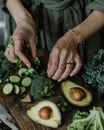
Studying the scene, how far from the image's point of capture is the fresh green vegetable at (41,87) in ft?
4.70

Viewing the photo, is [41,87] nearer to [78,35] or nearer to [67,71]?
[67,71]

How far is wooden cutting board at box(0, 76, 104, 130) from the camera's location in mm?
1331

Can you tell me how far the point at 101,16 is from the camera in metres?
1.66

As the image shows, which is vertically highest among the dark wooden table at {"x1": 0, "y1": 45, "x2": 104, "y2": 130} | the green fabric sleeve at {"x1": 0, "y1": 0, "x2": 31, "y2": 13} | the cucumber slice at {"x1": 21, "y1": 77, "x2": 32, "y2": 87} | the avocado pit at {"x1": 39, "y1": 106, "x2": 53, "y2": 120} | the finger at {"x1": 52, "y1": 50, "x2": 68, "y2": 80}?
the green fabric sleeve at {"x1": 0, "y1": 0, "x2": 31, "y2": 13}

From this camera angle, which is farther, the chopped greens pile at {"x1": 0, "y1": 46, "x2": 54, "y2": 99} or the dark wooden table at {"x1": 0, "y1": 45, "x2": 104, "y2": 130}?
the chopped greens pile at {"x1": 0, "y1": 46, "x2": 54, "y2": 99}

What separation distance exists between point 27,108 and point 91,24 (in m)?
0.51

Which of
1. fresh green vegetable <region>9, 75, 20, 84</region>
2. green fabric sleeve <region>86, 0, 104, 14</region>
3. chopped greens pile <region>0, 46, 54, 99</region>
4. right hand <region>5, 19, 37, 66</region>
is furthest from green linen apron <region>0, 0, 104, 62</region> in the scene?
fresh green vegetable <region>9, 75, 20, 84</region>

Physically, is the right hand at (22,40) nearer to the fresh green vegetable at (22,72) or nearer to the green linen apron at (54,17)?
the fresh green vegetable at (22,72)

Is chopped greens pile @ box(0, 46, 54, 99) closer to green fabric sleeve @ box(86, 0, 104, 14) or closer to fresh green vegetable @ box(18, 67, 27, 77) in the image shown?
fresh green vegetable @ box(18, 67, 27, 77)

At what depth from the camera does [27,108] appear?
1416 mm

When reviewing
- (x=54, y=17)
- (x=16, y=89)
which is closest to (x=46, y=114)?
(x=16, y=89)

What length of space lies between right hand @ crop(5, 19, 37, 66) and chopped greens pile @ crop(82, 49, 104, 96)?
0.25 meters

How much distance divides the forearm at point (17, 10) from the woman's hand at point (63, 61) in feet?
0.94

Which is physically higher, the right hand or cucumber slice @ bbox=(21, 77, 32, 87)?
the right hand
